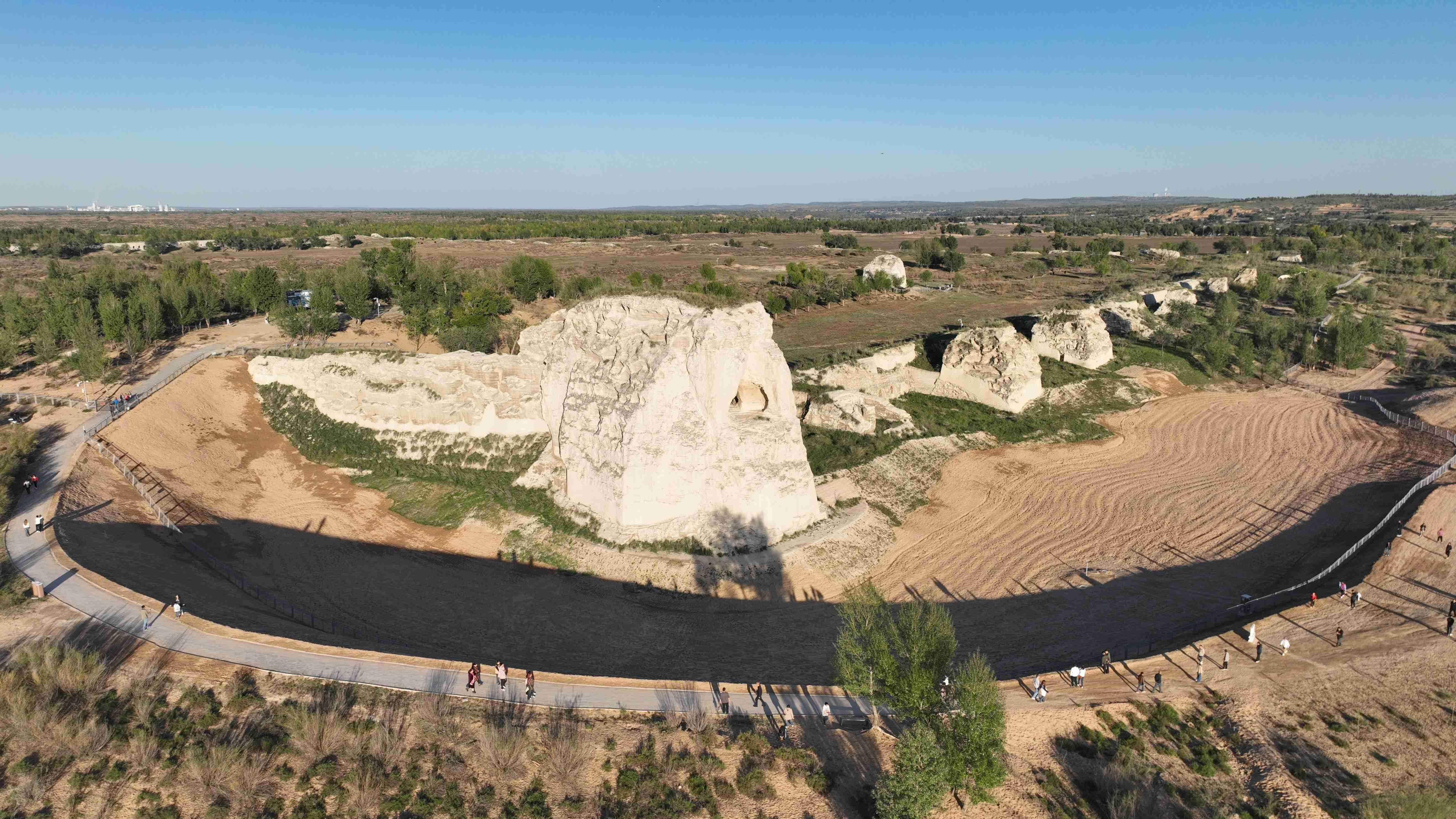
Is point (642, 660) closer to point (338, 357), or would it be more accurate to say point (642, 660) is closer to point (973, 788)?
point (973, 788)

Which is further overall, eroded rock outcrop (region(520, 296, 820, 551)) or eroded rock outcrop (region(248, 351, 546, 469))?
eroded rock outcrop (region(248, 351, 546, 469))

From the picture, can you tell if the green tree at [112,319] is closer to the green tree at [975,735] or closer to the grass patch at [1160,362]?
the green tree at [975,735]

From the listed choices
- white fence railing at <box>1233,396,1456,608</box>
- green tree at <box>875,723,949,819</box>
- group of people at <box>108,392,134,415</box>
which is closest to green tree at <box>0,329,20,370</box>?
group of people at <box>108,392,134,415</box>

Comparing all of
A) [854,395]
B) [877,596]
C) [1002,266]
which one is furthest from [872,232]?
[877,596]

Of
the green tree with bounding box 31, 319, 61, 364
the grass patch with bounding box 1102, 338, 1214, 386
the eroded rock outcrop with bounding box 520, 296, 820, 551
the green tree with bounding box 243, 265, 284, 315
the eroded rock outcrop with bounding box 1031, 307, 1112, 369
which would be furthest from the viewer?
the green tree with bounding box 243, 265, 284, 315

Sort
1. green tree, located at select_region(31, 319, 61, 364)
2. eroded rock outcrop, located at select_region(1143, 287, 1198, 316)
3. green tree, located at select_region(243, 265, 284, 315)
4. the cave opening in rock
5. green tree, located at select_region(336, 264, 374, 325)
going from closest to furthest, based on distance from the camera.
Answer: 1. the cave opening in rock
2. green tree, located at select_region(31, 319, 61, 364)
3. green tree, located at select_region(336, 264, 374, 325)
4. green tree, located at select_region(243, 265, 284, 315)
5. eroded rock outcrop, located at select_region(1143, 287, 1198, 316)

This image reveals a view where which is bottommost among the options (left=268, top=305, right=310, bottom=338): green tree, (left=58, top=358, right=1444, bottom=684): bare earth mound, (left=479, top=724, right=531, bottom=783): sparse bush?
(left=58, top=358, right=1444, bottom=684): bare earth mound

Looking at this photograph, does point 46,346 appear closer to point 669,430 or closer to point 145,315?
point 145,315

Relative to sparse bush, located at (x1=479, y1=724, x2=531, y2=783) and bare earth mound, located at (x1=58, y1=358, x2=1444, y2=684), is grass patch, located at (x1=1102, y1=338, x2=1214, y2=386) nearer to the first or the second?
bare earth mound, located at (x1=58, y1=358, x2=1444, y2=684)
